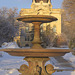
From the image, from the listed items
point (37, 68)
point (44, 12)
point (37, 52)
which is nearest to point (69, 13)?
point (37, 68)

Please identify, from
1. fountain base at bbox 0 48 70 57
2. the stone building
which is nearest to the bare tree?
fountain base at bbox 0 48 70 57

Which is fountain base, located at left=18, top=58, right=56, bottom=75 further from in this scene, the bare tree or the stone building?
the stone building

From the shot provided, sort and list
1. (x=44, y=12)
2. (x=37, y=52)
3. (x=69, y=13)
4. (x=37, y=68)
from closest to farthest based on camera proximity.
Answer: (x=37, y=52) < (x=37, y=68) < (x=69, y=13) < (x=44, y=12)

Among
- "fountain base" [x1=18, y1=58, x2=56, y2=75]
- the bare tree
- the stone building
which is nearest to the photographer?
"fountain base" [x1=18, y1=58, x2=56, y2=75]

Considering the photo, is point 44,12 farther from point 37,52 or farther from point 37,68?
point 37,52

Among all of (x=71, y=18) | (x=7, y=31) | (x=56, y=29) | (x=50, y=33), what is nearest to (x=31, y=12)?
(x=56, y=29)

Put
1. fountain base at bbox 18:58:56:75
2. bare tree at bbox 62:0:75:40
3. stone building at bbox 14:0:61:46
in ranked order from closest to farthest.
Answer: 1. fountain base at bbox 18:58:56:75
2. bare tree at bbox 62:0:75:40
3. stone building at bbox 14:0:61:46

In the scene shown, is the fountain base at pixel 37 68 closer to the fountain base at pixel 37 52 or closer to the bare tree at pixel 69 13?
the fountain base at pixel 37 52

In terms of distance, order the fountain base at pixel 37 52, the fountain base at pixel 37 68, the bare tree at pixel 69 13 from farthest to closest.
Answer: the bare tree at pixel 69 13 < the fountain base at pixel 37 68 < the fountain base at pixel 37 52

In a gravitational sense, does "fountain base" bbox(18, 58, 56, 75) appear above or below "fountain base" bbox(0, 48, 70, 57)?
below

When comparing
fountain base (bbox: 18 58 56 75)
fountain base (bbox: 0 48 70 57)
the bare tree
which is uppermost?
the bare tree

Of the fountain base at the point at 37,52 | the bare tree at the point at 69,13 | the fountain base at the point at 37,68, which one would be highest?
the bare tree at the point at 69,13

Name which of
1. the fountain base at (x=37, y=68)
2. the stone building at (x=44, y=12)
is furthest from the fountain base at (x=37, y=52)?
the stone building at (x=44, y=12)

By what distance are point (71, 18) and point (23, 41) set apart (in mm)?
28016
